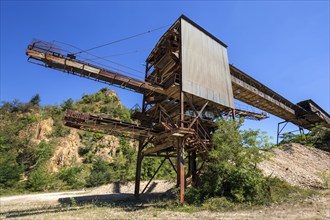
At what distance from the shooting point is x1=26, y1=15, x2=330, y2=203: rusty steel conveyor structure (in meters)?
11.9

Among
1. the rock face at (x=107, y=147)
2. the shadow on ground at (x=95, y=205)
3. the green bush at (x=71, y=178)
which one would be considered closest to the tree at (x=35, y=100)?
the rock face at (x=107, y=147)

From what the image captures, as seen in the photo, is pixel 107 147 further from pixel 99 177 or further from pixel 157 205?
pixel 157 205

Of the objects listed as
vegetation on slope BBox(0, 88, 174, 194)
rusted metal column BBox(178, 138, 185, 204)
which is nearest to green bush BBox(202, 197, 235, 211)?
rusted metal column BBox(178, 138, 185, 204)

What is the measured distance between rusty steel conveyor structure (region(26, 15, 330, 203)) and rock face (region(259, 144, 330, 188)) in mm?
5240

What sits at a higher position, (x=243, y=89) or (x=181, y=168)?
(x=243, y=89)

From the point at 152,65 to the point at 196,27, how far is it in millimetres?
5094

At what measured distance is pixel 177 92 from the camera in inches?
577

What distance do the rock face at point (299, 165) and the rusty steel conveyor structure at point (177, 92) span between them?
5.24 metres

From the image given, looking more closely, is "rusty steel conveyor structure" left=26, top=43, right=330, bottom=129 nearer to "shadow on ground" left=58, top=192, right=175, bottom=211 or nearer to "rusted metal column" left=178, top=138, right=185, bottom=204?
"rusted metal column" left=178, top=138, right=185, bottom=204

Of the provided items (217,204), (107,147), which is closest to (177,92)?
(217,204)

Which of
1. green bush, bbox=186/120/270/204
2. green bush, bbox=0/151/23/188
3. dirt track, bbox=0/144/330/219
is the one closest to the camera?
dirt track, bbox=0/144/330/219

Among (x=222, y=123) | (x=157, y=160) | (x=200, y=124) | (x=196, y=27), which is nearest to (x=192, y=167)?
(x=200, y=124)

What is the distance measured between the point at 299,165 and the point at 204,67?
12363 millimetres

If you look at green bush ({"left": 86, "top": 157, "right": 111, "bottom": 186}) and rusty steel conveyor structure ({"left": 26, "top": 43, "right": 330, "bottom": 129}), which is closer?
rusty steel conveyor structure ({"left": 26, "top": 43, "right": 330, "bottom": 129})
